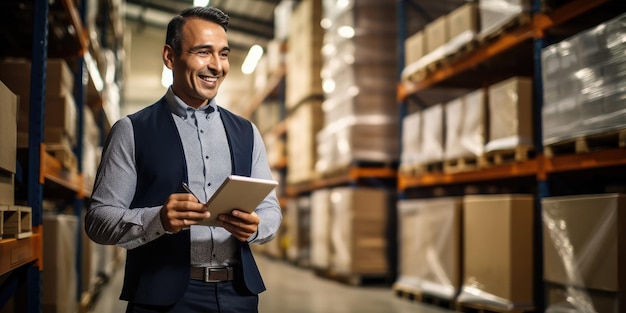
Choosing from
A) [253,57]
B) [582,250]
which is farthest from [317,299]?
[253,57]

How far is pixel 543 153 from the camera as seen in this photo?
479cm

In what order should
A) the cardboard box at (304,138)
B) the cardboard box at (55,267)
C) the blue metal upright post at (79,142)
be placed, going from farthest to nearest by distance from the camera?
the cardboard box at (304,138) < the blue metal upright post at (79,142) < the cardboard box at (55,267)

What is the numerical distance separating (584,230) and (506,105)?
141 cm

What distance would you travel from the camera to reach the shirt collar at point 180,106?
2.10 meters

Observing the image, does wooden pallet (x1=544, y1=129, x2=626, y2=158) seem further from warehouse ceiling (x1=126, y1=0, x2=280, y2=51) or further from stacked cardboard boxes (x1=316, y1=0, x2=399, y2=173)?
warehouse ceiling (x1=126, y1=0, x2=280, y2=51)

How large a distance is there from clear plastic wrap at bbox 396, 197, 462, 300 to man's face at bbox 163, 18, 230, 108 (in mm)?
4063

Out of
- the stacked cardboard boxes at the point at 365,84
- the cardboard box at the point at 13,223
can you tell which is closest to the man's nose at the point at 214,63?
the cardboard box at the point at 13,223

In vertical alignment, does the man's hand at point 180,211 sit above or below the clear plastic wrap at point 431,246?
above

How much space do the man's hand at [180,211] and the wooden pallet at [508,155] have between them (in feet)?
12.4

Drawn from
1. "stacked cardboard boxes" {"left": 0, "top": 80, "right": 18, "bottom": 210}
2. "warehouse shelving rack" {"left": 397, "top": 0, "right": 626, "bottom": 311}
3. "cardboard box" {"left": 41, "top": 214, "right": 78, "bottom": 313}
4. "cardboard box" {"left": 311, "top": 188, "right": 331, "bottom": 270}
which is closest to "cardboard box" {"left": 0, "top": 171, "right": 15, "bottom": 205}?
"stacked cardboard boxes" {"left": 0, "top": 80, "right": 18, "bottom": 210}

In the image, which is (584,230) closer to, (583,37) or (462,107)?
(583,37)

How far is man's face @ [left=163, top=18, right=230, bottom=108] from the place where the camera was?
2.00 metres

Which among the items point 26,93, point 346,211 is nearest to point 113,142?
point 26,93

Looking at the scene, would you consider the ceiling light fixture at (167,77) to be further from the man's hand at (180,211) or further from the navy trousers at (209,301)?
the navy trousers at (209,301)
